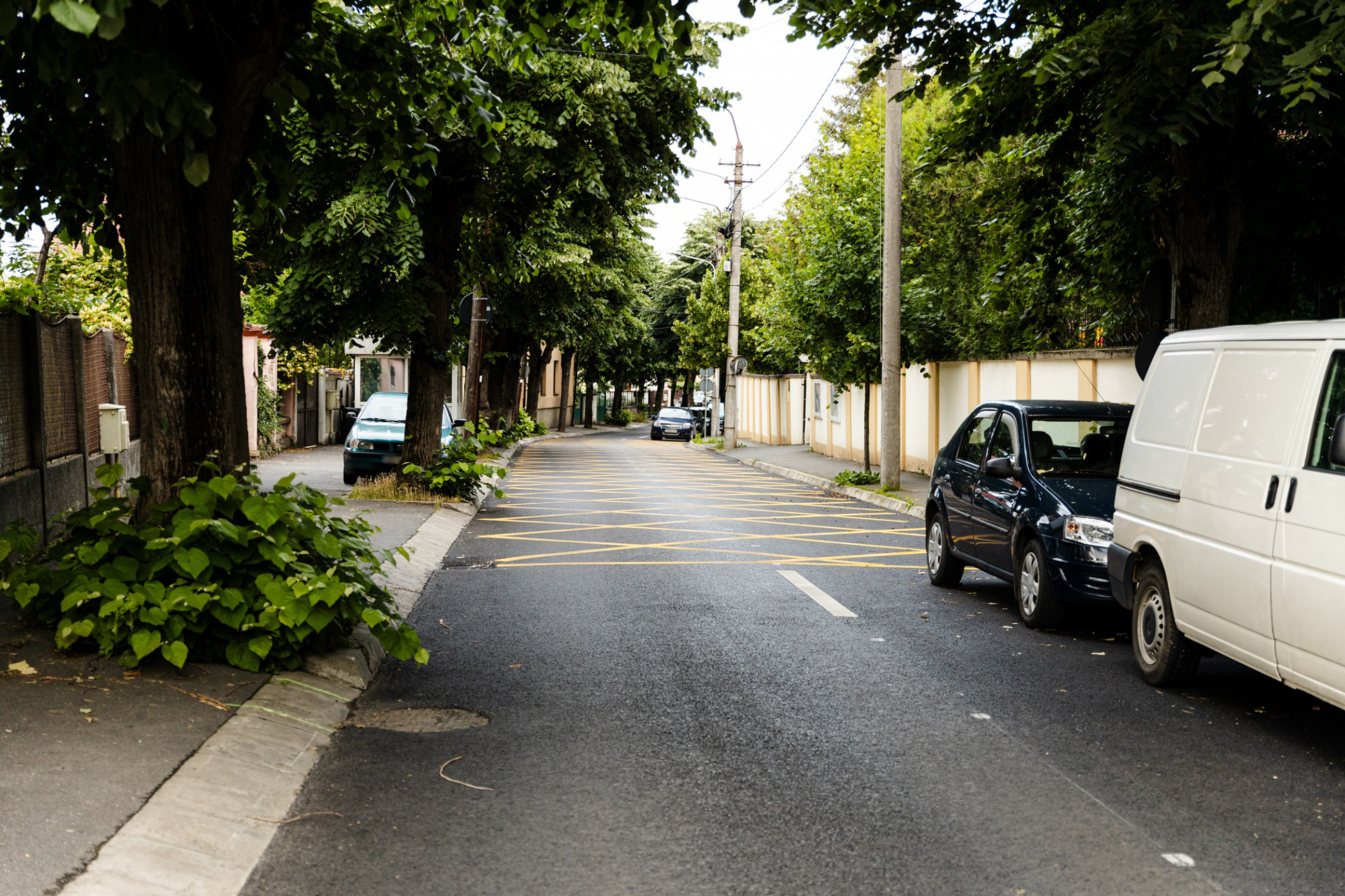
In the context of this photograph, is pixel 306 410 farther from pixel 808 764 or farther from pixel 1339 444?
pixel 1339 444

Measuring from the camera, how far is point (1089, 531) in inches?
327

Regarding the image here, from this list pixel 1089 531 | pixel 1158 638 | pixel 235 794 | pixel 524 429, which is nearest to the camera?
pixel 235 794

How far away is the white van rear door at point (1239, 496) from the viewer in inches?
224

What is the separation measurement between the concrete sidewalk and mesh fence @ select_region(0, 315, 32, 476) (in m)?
2.44

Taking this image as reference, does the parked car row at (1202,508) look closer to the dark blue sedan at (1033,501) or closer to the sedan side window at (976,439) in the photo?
the dark blue sedan at (1033,501)

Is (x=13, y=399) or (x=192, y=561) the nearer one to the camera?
(x=192, y=561)

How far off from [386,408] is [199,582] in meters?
16.4

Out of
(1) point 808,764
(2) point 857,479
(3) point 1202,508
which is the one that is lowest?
(2) point 857,479

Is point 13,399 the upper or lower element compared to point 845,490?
upper

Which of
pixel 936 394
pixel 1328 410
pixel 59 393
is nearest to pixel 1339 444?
pixel 1328 410

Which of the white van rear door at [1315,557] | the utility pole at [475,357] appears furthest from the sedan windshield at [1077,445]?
the utility pole at [475,357]

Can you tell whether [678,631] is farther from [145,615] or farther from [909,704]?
[145,615]

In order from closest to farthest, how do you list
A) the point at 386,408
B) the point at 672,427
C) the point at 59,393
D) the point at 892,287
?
1. the point at 59,393
2. the point at 892,287
3. the point at 386,408
4. the point at 672,427

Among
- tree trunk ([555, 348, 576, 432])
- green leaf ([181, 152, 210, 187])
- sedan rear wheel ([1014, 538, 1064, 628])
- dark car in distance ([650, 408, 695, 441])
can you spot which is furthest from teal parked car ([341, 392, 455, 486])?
dark car in distance ([650, 408, 695, 441])
